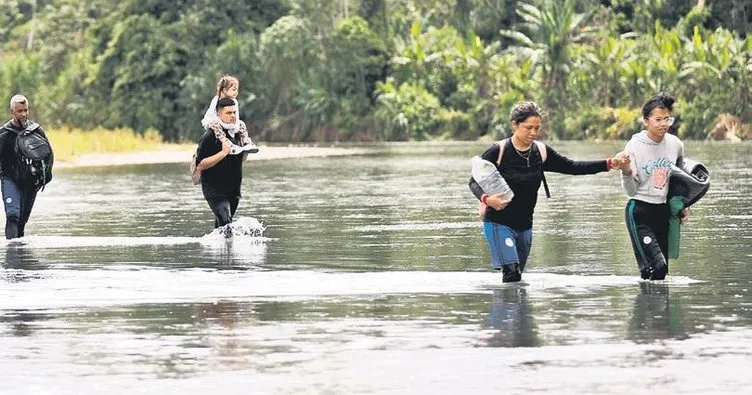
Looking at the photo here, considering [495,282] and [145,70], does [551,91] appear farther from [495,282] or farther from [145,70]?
[495,282]

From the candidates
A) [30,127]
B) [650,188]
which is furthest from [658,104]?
[30,127]

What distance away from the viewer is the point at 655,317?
38.7ft

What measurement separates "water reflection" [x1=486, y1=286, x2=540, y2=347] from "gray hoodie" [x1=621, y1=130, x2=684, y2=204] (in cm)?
104

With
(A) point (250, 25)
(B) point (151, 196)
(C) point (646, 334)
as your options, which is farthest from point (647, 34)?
(C) point (646, 334)

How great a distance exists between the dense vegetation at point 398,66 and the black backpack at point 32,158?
5542 centimetres

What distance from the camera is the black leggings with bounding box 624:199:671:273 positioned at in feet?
45.5

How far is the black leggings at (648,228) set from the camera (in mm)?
13875

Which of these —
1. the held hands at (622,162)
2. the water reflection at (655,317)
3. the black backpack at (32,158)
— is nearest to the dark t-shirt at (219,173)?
the black backpack at (32,158)

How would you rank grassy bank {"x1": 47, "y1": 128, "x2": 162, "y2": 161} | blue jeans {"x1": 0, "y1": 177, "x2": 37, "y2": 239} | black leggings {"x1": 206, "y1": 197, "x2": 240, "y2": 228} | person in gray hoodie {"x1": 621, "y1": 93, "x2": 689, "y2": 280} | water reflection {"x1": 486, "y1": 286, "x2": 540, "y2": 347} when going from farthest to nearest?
grassy bank {"x1": 47, "y1": 128, "x2": 162, "y2": 161}
blue jeans {"x1": 0, "y1": 177, "x2": 37, "y2": 239}
black leggings {"x1": 206, "y1": 197, "x2": 240, "y2": 228}
person in gray hoodie {"x1": 621, "y1": 93, "x2": 689, "y2": 280}
water reflection {"x1": 486, "y1": 286, "x2": 540, "y2": 347}

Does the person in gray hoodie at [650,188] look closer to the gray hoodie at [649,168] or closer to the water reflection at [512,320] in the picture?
the gray hoodie at [649,168]

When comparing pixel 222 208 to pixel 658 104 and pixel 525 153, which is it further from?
pixel 658 104

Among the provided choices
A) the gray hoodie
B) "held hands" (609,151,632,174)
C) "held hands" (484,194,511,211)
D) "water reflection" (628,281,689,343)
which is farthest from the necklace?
"water reflection" (628,281,689,343)

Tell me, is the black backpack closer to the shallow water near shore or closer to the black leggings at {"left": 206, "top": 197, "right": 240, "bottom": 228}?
the shallow water near shore

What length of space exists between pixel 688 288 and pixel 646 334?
285cm
